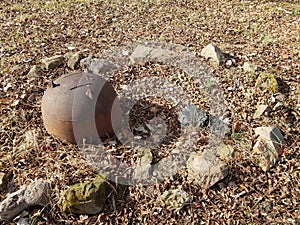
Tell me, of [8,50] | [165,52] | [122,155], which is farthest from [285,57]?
[8,50]

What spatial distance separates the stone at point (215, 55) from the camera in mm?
4061

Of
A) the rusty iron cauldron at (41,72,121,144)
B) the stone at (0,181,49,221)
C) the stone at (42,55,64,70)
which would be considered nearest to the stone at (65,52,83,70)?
the stone at (42,55,64,70)

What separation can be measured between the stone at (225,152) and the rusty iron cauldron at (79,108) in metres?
1.00

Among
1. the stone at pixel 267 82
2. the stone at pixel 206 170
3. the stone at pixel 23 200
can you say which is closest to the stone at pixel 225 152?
the stone at pixel 206 170

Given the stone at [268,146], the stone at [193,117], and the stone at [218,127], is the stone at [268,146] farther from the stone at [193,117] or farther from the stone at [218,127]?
the stone at [193,117]

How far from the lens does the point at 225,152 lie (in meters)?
3.04

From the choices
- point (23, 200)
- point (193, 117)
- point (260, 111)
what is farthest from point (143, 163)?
point (260, 111)

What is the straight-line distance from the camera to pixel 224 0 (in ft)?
20.4

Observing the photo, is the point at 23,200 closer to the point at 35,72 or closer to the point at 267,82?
the point at 35,72

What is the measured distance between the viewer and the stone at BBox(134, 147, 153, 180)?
2919 mm

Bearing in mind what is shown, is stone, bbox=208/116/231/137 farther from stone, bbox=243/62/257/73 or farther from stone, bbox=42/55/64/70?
stone, bbox=42/55/64/70

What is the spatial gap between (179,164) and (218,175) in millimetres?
362

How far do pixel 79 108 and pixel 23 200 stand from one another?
861 mm

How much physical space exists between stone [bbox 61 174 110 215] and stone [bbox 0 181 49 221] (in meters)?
0.20
